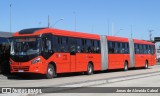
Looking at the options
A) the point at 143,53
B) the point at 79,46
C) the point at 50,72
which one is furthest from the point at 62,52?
the point at 143,53

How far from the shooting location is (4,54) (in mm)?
29281

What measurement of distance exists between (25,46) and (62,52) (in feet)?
10.1

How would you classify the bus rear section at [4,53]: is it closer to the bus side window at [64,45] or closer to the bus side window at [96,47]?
the bus side window at [64,45]

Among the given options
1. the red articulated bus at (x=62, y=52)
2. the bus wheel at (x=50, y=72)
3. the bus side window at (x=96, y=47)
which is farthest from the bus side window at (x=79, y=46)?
the bus wheel at (x=50, y=72)

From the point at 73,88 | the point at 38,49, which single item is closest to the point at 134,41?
the point at 38,49

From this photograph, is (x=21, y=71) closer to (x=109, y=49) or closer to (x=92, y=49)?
(x=92, y=49)

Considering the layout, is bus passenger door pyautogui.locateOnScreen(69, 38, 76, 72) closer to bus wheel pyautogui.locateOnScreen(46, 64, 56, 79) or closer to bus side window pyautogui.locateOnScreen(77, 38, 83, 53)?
bus side window pyautogui.locateOnScreen(77, 38, 83, 53)

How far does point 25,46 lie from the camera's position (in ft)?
79.9

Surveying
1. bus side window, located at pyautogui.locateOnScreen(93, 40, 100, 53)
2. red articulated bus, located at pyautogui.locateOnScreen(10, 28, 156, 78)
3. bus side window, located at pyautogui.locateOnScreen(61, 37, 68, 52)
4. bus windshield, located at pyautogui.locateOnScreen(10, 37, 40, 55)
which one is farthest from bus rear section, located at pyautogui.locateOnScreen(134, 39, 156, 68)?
bus windshield, located at pyautogui.locateOnScreen(10, 37, 40, 55)

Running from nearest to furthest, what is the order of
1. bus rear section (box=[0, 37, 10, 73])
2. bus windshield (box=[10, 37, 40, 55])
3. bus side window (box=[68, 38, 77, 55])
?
bus windshield (box=[10, 37, 40, 55]) → bus side window (box=[68, 38, 77, 55]) → bus rear section (box=[0, 37, 10, 73])

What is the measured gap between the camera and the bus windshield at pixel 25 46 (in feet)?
79.0

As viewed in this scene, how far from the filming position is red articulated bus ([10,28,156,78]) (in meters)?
24.2

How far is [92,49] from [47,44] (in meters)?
7.04

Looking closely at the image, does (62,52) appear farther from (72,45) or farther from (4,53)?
(4,53)
